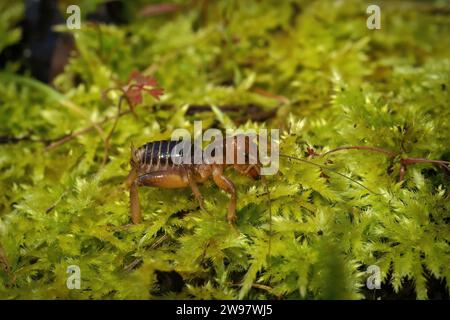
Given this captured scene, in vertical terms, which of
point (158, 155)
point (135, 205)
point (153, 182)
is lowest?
point (135, 205)

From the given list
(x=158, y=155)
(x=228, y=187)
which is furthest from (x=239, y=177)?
A: (x=158, y=155)

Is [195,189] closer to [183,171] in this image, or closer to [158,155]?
[183,171]

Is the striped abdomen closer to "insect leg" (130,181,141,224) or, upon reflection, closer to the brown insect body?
the brown insect body

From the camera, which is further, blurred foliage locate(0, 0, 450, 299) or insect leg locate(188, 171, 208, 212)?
insect leg locate(188, 171, 208, 212)

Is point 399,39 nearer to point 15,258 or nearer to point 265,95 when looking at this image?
point 265,95

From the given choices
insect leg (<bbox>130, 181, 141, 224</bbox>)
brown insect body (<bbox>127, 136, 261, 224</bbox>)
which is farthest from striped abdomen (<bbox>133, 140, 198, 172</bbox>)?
insect leg (<bbox>130, 181, 141, 224</bbox>)

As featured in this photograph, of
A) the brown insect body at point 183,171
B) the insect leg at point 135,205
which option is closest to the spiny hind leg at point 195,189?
the brown insect body at point 183,171

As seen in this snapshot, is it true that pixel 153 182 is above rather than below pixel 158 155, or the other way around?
below

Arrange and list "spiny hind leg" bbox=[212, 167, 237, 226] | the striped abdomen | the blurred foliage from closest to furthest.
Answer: the blurred foliage, "spiny hind leg" bbox=[212, 167, 237, 226], the striped abdomen
